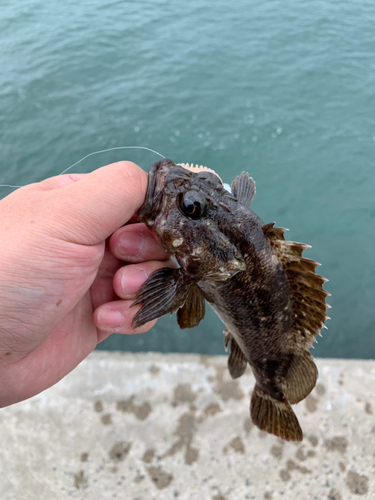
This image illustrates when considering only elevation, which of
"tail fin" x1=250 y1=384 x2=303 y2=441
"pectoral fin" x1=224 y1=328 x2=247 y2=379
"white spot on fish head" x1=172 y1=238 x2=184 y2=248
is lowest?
"tail fin" x1=250 y1=384 x2=303 y2=441

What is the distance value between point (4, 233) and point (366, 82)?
11.9 meters

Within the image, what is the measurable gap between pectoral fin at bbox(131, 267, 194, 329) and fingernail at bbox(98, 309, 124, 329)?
0.50 meters

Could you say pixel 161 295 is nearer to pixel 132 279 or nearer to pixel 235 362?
pixel 132 279

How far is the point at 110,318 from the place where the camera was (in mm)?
2727

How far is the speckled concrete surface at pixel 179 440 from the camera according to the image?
3.30 metres

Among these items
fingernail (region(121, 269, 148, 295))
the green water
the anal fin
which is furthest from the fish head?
the green water

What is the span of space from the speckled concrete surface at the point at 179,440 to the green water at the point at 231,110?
147 cm

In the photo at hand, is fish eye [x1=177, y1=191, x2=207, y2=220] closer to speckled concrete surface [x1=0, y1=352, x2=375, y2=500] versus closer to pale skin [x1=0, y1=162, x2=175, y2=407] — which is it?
pale skin [x1=0, y1=162, x2=175, y2=407]

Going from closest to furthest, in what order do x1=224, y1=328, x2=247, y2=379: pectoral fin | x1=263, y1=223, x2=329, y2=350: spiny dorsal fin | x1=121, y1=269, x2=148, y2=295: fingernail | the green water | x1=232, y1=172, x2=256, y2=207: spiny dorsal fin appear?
x1=263, y1=223, x2=329, y2=350: spiny dorsal fin → x1=232, y1=172, x2=256, y2=207: spiny dorsal fin → x1=121, y1=269, x2=148, y2=295: fingernail → x1=224, y1=328, x2=247, y2=379: pectoral fin → the green water

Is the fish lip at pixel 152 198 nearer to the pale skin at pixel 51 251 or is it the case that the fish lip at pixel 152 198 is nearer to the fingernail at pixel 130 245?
the pale skin at pixel 51 251

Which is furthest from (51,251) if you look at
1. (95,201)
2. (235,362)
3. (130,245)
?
(235,362)

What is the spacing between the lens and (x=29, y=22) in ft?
49.0

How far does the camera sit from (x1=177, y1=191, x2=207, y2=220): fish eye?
7.16 feet

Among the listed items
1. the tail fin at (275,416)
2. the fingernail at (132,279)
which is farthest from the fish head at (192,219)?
the tail fin at (275,416)
